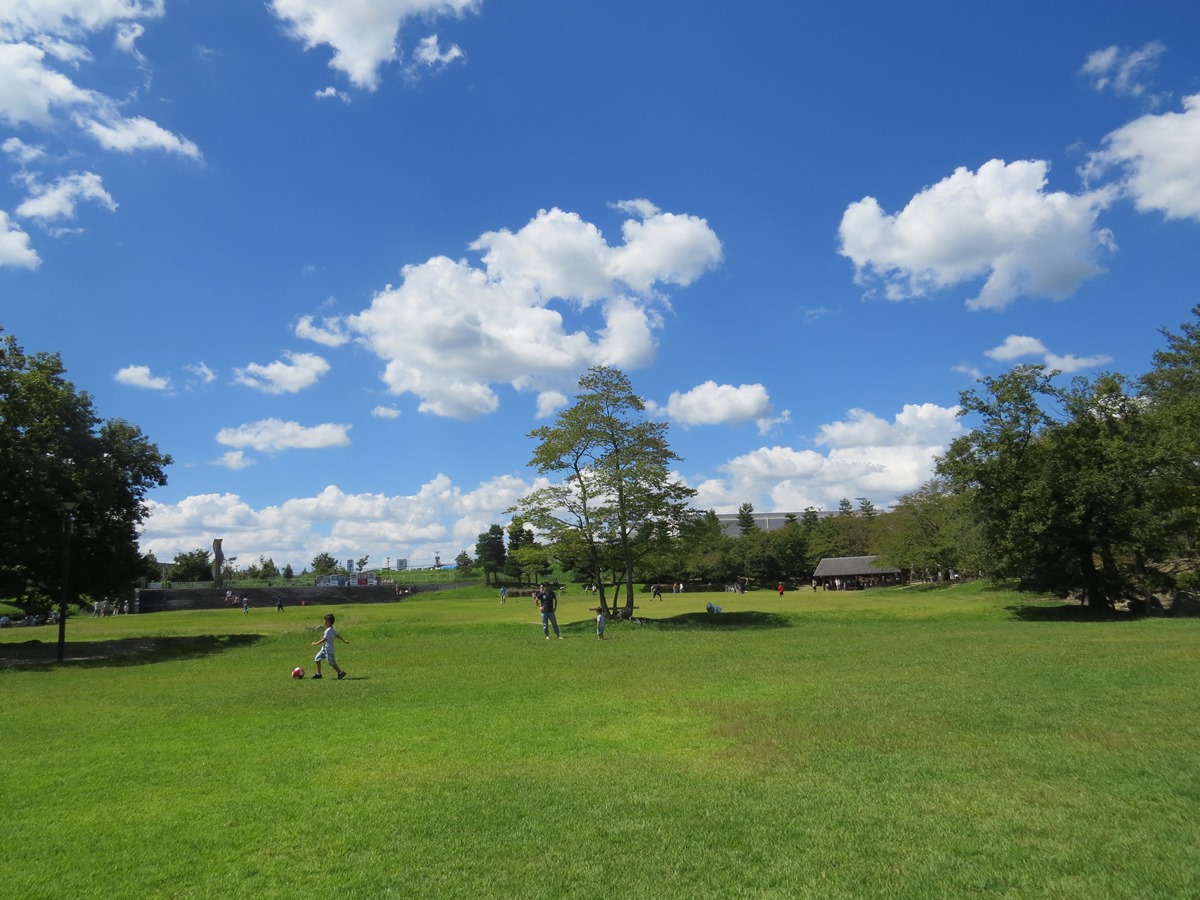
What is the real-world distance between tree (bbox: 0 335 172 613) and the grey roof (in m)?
76.4

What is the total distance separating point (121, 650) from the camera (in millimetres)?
28891

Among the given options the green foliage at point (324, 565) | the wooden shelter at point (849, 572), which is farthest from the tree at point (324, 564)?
the wooden shelter at point (849, 572)

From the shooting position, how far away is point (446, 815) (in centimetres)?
742

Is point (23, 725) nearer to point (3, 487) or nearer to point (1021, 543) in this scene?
point (3, 487)

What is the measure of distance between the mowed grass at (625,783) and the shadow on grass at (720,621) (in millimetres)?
16071

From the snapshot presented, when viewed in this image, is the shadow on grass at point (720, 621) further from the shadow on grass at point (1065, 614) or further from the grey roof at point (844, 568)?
the grey roof at point (844, 568)

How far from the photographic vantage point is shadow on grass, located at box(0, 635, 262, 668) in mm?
25703

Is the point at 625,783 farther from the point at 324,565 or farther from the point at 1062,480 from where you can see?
the point at 324,565

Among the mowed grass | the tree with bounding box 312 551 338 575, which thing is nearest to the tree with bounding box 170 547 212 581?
the tree with bounding box 312 551 338 575

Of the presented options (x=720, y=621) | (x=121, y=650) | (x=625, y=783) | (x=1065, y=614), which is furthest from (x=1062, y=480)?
(x=121, y=650)

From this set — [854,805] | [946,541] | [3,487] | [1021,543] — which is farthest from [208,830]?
[946,541]

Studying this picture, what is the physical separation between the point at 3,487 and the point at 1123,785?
34050 mm

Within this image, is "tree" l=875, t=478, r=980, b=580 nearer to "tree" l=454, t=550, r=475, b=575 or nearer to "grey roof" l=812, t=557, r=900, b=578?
"grey roof" l=812, t=557, r=900, b=578

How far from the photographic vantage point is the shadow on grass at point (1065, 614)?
32.3 meters
